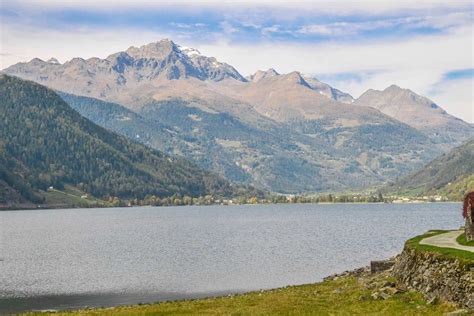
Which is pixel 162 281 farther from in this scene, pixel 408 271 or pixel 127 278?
pixel 408 271

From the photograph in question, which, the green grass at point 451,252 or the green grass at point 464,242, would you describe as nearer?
the green grass at point 451,252

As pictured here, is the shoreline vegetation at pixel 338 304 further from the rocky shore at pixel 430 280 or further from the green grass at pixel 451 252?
the green grass at pixel 451 252

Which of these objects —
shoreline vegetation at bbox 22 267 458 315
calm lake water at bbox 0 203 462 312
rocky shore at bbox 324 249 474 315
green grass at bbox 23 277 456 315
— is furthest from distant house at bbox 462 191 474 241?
calm lake water at bbox 0 203 462 312

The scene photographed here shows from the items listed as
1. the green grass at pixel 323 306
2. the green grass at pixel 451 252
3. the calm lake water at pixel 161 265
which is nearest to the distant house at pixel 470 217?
the green grass at pixel 451 252

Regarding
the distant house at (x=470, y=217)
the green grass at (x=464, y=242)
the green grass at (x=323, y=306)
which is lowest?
the green grass at (x=323, y=306)

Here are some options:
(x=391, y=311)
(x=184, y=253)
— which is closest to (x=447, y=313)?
(x=391, y=311)

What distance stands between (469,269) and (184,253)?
109 meters

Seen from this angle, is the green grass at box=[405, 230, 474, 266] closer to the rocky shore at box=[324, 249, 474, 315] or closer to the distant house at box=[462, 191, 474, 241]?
the rocky shore at box=[324, 249, 474, 315]

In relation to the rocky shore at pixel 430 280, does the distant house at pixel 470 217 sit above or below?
above

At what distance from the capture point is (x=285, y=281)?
327 ft

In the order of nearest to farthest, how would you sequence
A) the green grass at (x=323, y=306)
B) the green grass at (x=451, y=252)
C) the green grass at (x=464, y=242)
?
1. the green grass at (x=323, y=306)
2. the green grass at (x=451, y=252)
3. the green grass at (x=464, y=242)

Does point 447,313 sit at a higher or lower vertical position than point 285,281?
higher

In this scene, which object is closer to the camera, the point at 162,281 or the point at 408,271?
the point at 408,271

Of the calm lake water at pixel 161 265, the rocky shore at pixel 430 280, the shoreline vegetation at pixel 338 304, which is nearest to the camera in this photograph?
the rocky shore at pixel 430 280
